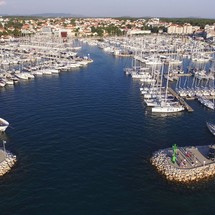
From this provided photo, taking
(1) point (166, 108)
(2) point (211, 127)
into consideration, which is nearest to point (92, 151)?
(2) point (211, 127)

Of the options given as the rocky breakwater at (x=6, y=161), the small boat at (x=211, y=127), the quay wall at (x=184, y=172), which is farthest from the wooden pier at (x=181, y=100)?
the rocky breakwater at (x=6, y=161)

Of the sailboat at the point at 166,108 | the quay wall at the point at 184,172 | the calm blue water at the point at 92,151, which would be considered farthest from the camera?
the sailboat at the point at 166,108

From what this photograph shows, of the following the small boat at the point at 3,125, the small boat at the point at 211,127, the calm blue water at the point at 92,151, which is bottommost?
the calm blue water at the point at 92,151

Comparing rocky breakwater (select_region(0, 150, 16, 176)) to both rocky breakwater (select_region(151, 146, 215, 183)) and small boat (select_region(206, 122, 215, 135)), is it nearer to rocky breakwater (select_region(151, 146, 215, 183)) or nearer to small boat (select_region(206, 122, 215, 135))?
rocky breakwater (select_region(151, 146, 215, 183))

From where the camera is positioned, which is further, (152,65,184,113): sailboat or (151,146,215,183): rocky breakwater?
(152,65,184,113): sailboat

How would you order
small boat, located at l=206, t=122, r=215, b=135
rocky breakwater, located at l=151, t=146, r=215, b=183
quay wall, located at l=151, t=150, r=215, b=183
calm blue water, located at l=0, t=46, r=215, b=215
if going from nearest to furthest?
1. calm blue water, located at l=0, t=46, r=215, b=215
2. quay wall, located at l=151, t=150, r=215, b=183
3. rocky breakwater, located at l=151, t=146, r=215, b=183
4. small boat, located at l=206, t=122, r=215, b=135

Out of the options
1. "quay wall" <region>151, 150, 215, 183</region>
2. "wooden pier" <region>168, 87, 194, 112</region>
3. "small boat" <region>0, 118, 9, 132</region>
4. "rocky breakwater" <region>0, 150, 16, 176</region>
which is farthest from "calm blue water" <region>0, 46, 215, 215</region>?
"wooden pier" <region>168, 87, 194, 112</region>

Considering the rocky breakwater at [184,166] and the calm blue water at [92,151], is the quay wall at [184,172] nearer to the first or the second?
the rocky breakwater at [184,166]

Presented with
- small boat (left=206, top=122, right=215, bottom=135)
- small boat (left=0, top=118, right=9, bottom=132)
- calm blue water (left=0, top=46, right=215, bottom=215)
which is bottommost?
calm blue water (left=0, top=46, right=215, bottom=215)
